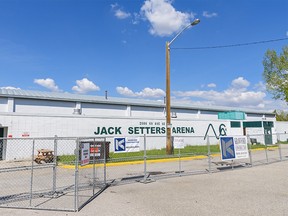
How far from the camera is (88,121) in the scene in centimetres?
→ 2184

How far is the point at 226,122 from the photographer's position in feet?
107

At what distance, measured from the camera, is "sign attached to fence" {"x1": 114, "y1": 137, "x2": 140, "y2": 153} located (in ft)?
34.6

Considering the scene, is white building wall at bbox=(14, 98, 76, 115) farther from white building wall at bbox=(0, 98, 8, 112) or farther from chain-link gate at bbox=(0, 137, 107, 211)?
chain-link gate at bbox=(0, 137, 107, 211)

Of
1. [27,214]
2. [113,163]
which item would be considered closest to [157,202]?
[27,214]

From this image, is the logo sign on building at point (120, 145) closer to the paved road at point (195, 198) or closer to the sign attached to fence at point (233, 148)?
the paved road at point (195, 198)

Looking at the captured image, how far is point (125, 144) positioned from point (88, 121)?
11811 millimetres

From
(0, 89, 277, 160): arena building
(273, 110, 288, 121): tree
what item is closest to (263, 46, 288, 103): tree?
(0, 89, 277, 160): arena building

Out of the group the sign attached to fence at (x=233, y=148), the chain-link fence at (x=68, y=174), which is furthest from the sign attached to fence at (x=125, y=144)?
the sign attached to fence at (x=233, y=148)

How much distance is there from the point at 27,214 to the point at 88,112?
22661 millimetres

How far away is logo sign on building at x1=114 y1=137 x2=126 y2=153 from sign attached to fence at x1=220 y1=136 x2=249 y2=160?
5074 millimetres

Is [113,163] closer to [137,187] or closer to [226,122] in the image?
[137,187]

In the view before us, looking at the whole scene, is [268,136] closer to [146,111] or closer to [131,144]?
[146,111]

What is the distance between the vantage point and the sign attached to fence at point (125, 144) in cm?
1055

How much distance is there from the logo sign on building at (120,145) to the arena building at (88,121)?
12.9ft
